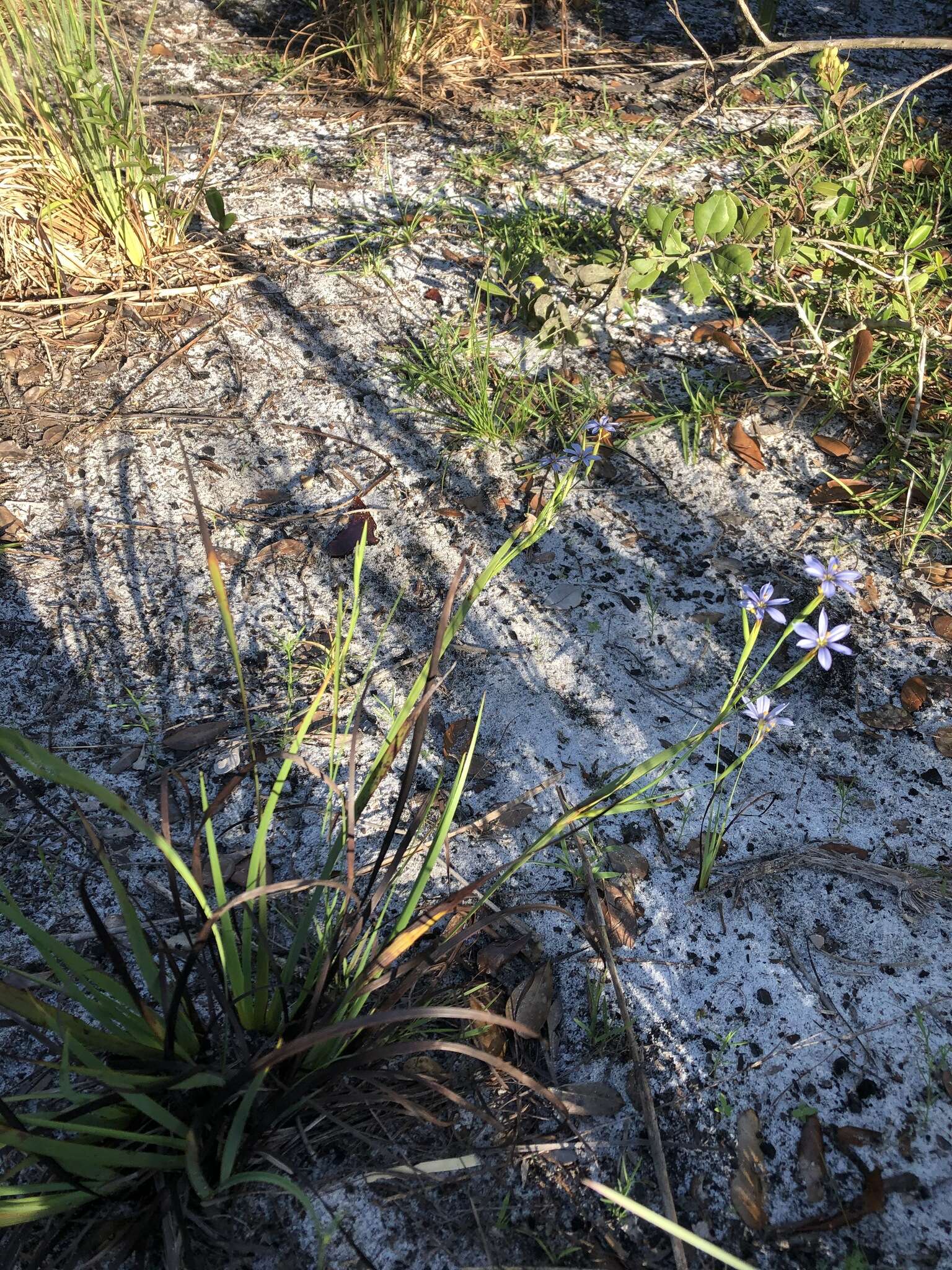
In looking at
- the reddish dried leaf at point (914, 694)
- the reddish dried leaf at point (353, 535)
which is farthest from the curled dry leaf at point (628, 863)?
the reddish dried leaf at point (353, 535)

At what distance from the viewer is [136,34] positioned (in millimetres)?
3787

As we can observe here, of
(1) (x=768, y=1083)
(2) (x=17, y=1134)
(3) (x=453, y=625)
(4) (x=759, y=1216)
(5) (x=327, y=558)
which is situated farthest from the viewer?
(5) (x=327, y=558)

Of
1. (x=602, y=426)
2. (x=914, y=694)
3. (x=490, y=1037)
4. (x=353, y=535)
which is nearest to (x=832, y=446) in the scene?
(x=602, y=426)

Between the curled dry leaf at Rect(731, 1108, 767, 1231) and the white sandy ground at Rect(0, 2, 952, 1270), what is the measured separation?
0.06ft

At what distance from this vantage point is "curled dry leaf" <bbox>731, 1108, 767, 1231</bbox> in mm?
1231

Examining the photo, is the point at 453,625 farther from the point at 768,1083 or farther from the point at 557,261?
the point at 557,261

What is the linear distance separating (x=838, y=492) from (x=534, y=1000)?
1491 millimetres

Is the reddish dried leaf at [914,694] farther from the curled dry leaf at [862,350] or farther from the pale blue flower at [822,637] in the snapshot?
the curled dry leaf at [862,350]

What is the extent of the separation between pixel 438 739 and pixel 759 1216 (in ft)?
3.13

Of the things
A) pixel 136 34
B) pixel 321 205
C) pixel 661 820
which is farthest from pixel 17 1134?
pixel 136 34

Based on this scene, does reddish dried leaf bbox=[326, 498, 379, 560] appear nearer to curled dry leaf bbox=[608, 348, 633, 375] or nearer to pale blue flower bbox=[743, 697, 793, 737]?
curled dry leaf bbox=[608, 348, 633, 375]

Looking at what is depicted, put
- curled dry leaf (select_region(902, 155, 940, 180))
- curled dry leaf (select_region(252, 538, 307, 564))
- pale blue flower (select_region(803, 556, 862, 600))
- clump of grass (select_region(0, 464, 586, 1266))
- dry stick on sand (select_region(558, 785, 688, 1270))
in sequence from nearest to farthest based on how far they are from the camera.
Answer: clump of grass (select_region(0, 464, 586, 1266))
dry stick on sand (select_region(558, 785, 688, 1270))
pale blue flower (select_region(803, 556, 862, 600))
curled dry leaf (select_region(252, 538, 307, 564))
curled dry leaf (select_region(902, 155, 940, 180))

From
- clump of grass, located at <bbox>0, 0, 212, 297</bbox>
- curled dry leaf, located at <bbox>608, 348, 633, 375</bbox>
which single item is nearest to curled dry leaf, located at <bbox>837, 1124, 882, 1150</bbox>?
curled dry leaf, located at <bbox>608, 348, 633, 375</bbox>

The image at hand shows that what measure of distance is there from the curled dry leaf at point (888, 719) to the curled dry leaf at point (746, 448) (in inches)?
29.7
